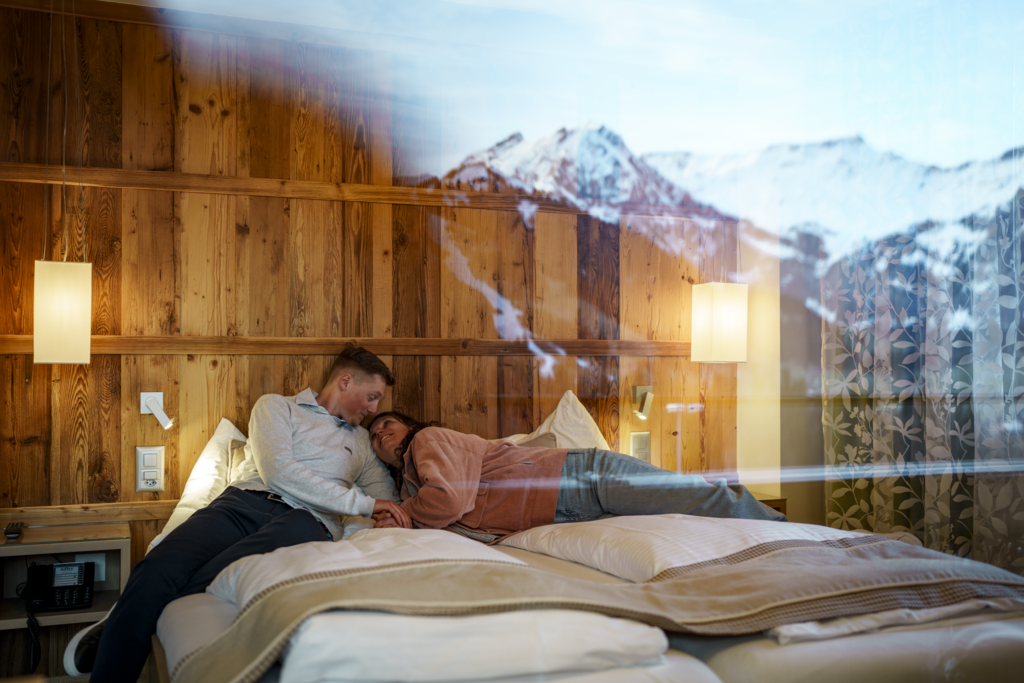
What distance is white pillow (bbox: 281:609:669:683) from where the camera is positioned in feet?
2.46

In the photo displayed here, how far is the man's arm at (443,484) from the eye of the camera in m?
1.66

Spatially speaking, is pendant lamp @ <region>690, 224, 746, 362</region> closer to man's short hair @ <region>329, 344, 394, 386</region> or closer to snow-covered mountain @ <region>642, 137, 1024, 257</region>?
snow-covered mountain @ <region>642, 137, 1024, 257</region>

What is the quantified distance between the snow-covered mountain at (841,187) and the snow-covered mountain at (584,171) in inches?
1.7

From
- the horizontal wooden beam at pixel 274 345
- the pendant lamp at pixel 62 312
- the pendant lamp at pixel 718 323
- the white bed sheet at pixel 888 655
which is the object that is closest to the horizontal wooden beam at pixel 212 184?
the pendant lamp at pixel 62 312

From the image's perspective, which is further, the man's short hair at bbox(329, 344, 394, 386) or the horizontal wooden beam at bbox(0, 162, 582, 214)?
the man's short hair at bbox(329, 344, 394, 386)

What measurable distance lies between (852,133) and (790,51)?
128 mm

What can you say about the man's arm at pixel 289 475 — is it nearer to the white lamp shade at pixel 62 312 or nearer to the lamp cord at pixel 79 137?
the white lamp shade at pixel 62 312

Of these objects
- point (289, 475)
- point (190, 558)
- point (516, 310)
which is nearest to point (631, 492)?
point (516, 310)

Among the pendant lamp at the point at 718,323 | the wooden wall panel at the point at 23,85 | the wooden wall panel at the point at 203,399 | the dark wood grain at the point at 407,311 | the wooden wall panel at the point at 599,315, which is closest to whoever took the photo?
the pendant lamp at the point at 718,323

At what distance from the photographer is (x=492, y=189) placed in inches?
48.0

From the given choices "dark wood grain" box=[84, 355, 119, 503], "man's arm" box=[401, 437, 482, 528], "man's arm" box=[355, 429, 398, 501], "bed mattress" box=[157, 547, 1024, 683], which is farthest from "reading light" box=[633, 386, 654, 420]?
"dark wood grain" box=[84, 355, 119, 503]

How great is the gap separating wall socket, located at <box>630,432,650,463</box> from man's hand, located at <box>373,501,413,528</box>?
2.03ft

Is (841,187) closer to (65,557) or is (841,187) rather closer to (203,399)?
(203,399)

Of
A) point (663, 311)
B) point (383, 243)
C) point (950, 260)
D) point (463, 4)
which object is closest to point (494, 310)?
point (383, 243)
